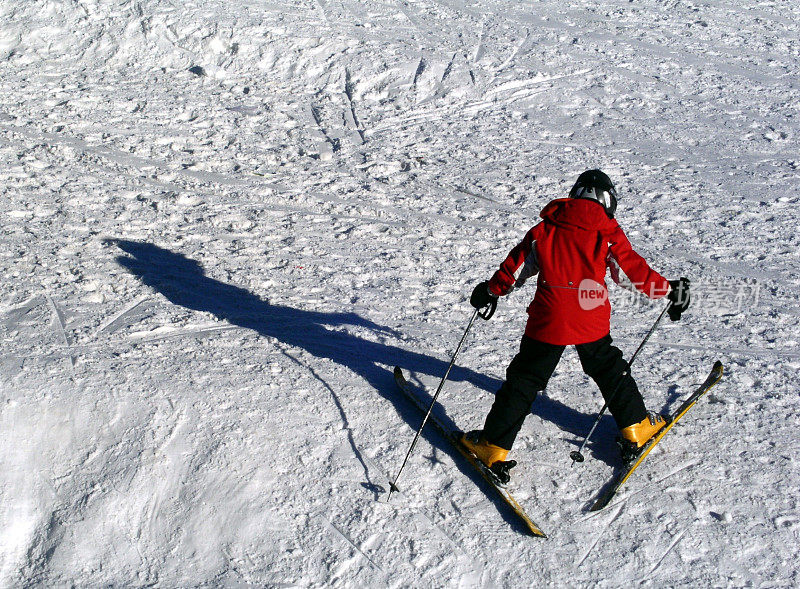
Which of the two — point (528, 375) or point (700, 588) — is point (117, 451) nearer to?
point (528, 375)

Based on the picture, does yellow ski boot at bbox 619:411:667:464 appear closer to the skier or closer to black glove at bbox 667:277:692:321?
the skier

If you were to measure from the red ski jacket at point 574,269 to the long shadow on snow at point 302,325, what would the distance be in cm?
97

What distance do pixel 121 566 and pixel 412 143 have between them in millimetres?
5386

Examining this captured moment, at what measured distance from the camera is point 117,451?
13.9 feet

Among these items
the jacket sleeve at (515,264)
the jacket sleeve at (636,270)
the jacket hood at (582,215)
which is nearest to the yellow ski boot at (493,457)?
the jacket sleeve at (515,264)

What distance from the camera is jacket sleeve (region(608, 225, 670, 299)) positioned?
3594 mm

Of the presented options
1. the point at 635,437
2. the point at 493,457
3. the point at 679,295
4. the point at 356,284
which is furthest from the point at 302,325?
the point at 679,295

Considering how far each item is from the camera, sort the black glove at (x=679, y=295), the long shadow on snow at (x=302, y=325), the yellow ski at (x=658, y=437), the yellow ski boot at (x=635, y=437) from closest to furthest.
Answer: the black glove at (x=679, y=295)
the yellow ski at (x=658, y=437)
the yellow ski boot at (x=635, y=437)
the long shadow on snow at (x=302, y=325)

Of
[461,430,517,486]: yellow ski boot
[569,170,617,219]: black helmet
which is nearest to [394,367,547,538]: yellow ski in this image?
[461,430,517,486]: yellow ski boot

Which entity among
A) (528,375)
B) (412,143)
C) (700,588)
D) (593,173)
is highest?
(593,173)

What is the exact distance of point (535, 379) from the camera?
12.8ft

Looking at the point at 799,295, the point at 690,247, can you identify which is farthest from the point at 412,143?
the point at 799,295

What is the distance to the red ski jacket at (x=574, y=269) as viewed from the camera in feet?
11.9

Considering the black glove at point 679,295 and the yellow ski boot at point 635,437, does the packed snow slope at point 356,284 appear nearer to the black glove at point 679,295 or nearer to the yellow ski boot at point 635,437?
the yellow ski boot at point 635,437
